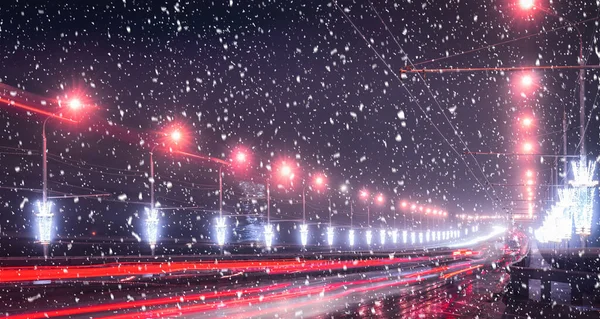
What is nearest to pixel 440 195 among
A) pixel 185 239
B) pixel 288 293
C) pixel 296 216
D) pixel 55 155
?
pixel 296 216

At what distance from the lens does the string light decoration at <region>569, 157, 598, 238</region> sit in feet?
81.1

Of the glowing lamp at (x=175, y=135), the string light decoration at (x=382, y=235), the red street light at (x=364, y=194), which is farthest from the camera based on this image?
the string light decoration at (x=382, y=235)

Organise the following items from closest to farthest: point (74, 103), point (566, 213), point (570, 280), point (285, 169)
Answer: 1. point (570, 280)
2. point (74, 103)
3. point (566, 213)
4. point (285, 169)

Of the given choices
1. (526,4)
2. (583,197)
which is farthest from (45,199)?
(583,197)

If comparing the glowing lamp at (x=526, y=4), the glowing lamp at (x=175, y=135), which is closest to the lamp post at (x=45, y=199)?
the glowing lamp at (x=175, y=135)

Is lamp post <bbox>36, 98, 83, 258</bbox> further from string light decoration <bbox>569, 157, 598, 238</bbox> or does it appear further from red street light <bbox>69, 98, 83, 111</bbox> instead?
string light decoration <bbox>569, 157, 598, 238</bbox>

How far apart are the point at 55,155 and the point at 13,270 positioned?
52741mm

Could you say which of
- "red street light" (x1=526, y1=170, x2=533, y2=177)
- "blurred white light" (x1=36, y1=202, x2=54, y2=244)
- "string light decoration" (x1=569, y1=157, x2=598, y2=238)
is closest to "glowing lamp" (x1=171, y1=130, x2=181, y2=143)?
"blurred white light" (x1=36, y1=202, x2=54, y2=244)

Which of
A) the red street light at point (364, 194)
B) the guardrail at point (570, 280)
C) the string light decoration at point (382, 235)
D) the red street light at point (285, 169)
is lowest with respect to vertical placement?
the string light decoration at point (382, 235)

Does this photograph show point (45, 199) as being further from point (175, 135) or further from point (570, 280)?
point (570, 280)

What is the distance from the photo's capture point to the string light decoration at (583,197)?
24719 millimetres

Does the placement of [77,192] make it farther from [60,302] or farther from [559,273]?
[559,273]

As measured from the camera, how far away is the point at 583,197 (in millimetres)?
27219

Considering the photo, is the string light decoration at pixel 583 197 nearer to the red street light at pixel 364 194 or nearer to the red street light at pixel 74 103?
the red street light at pixel 74 103
